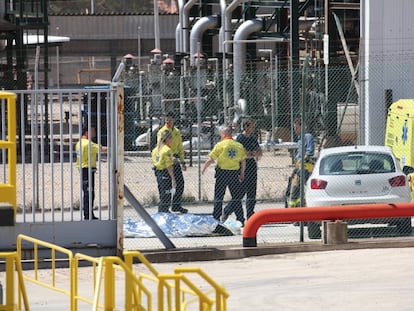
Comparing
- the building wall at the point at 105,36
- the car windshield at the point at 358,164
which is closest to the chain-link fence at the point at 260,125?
the car windshield at the point at 358,164

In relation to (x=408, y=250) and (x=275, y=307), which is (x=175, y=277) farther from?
(x=408, y=250)

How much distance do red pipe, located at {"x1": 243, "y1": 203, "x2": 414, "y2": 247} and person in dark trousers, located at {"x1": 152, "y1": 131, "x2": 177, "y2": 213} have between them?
2704mm

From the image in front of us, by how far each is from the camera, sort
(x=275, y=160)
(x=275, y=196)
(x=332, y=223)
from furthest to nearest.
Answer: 1. (x=275, y=160)
2. (x=275, y=196)
3. (x=332, y=223)

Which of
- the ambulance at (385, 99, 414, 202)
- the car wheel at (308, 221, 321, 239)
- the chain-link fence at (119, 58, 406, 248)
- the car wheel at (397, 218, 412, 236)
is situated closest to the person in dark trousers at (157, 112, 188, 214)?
the chain-link fence at (119, 58, 406, 248)

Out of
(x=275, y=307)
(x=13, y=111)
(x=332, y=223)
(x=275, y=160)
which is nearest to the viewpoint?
(x=13, y=111)

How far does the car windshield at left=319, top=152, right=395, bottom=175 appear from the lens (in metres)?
16.9

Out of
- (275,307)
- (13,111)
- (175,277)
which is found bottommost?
(275,307)

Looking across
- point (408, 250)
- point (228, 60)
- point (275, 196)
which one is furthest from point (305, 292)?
point (228, 60)

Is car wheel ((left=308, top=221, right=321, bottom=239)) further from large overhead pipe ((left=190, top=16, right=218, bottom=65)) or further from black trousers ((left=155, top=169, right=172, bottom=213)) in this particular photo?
large overhead pipe ((left=190, top=16, right=218, bottom=65))

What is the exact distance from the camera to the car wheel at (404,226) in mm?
17297

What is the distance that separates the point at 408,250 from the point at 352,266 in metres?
1.45

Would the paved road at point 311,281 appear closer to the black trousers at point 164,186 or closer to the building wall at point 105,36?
the black trousers at point 164,186

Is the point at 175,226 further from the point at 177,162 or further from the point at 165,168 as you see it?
the point at 177,162

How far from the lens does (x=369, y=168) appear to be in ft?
55.6
